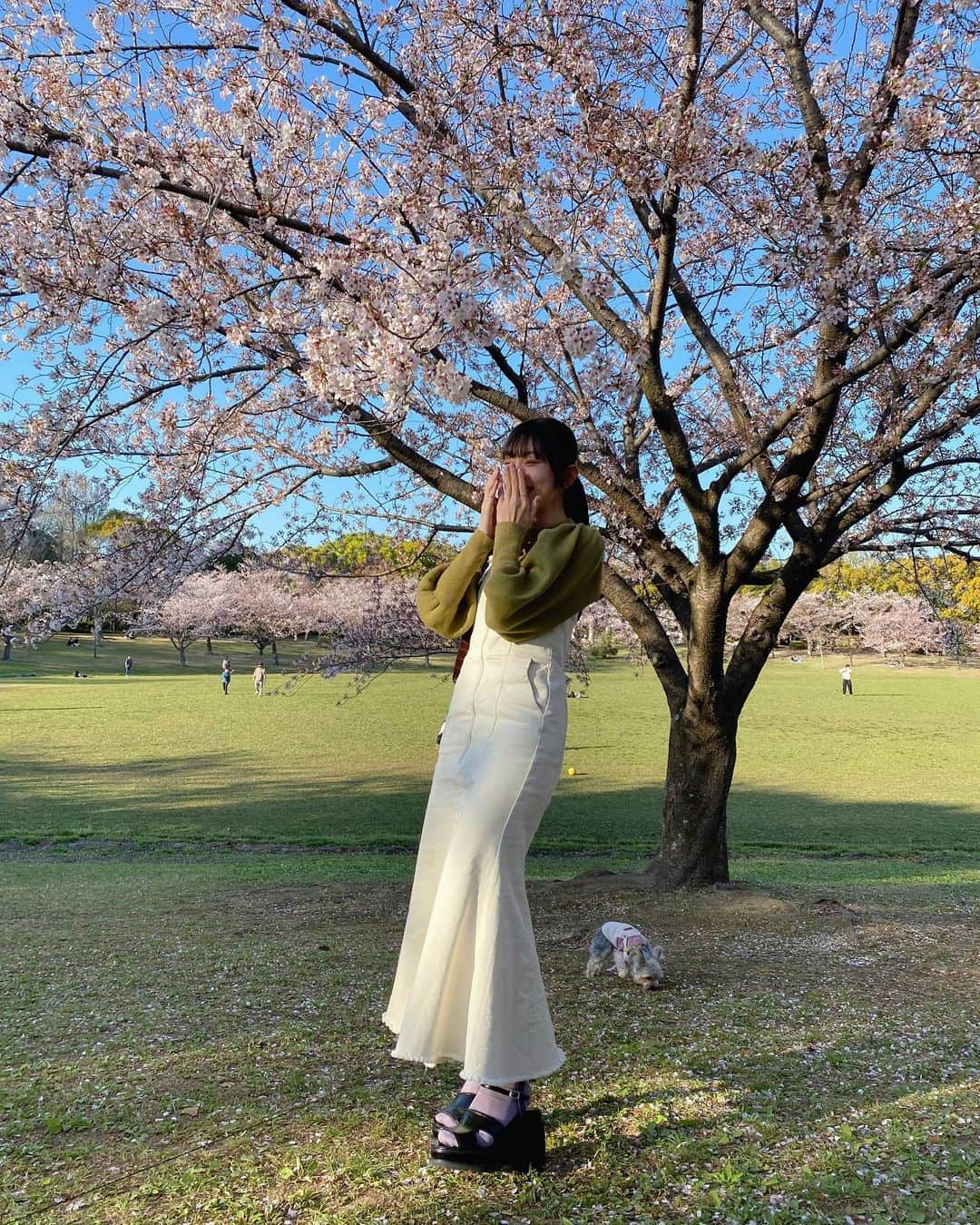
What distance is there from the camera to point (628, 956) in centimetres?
381

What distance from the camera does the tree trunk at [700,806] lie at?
585 cm

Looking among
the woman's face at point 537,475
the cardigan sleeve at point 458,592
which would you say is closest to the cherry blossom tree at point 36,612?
the cardigan sleeve at point 458,592

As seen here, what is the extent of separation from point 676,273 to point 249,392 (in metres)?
2.92

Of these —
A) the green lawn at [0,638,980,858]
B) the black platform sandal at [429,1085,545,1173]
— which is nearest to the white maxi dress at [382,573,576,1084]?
the black platform sandal at [429,1085,545,1173]

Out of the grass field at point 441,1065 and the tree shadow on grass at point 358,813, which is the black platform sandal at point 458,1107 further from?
the tree shadow on grass at point 358,813

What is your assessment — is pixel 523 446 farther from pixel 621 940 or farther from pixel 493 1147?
pixel 621 940

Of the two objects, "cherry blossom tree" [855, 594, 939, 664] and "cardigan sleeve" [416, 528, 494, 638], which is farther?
"cherry blossom tree" [855, 594, 939, 664]

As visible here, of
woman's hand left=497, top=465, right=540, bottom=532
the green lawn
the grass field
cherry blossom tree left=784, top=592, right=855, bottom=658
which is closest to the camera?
the grass field

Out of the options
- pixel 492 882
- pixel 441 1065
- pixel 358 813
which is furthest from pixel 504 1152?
pixel 358 813

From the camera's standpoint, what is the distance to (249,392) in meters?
5.54

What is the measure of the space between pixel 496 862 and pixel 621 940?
1.94 m

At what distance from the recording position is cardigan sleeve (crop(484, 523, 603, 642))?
2.19m

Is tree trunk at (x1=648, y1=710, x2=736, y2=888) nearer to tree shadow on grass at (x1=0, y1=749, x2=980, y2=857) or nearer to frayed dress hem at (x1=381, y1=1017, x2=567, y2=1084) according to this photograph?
frayed dress hem at (x1=381, y1=1017, x2=567, y2=1084)

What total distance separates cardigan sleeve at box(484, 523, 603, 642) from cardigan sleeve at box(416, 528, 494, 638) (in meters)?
0.12
